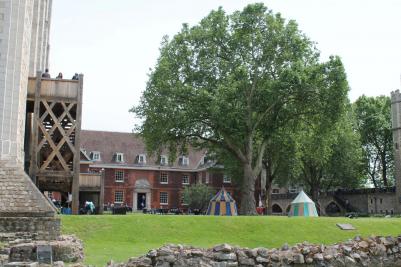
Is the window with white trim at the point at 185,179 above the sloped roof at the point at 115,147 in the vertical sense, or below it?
below

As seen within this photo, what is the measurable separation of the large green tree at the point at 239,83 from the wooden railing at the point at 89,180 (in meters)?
7.70

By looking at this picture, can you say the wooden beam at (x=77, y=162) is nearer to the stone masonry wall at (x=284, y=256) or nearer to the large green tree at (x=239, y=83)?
the large green tree at (x=239, y=83)

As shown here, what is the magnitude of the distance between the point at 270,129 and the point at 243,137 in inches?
95.8

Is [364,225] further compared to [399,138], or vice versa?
[399,138]

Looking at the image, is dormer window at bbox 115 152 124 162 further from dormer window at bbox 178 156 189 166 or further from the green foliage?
the green foliage

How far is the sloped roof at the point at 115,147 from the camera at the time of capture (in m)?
74.9

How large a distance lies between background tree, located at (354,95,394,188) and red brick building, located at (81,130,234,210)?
72.1ft

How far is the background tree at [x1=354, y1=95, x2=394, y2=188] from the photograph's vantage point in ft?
251

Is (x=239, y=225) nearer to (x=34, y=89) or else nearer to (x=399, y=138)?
(x=34, y=89)

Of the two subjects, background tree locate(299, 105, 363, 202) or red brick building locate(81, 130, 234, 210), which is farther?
red brick building locate(81, 130, 234, 210)

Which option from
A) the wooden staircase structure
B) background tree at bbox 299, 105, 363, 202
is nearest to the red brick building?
background tree at bbox 299, 105, 363, 202

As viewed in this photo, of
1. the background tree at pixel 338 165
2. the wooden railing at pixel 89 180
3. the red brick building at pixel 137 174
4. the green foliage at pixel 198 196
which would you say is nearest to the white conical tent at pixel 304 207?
the background tree at pixel 338 165

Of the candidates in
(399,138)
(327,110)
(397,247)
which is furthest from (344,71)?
(399,138)

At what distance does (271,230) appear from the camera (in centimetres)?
2875
